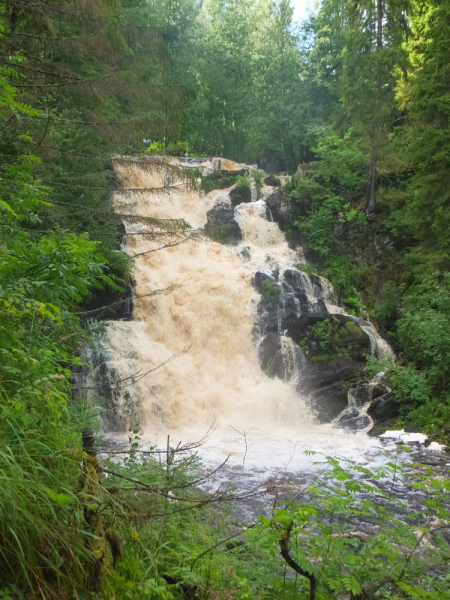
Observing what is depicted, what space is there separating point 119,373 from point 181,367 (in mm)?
1865

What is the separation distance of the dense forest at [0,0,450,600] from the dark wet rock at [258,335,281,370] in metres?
2.88

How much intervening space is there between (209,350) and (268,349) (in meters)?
1.76

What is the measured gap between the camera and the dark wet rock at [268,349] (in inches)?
483

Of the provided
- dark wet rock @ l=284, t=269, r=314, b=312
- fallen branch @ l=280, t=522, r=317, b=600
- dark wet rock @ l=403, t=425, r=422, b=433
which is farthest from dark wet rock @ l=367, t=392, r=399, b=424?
fallen branch @ l=280, t=522, r=317, b=600

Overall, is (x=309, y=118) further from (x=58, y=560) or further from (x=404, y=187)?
(x=58, y=560)

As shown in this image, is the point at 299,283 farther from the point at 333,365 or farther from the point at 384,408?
the point at 384,408

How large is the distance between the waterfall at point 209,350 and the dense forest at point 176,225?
102 cm

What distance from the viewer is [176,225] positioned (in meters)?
7.78

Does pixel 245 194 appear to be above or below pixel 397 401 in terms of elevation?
above

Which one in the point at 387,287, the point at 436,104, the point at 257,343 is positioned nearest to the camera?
the point at 436,104

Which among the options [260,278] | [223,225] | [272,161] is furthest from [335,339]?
[272,161]

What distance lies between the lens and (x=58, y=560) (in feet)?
5.09

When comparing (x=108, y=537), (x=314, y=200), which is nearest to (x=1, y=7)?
(x=108, y=537)

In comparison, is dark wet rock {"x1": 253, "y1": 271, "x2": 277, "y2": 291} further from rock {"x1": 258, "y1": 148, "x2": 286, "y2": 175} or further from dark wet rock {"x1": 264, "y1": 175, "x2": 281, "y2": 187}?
rock {"x1": 258, "y1": 148, "x2": 286, "y2": 175}
